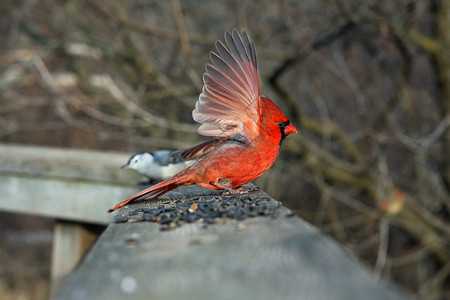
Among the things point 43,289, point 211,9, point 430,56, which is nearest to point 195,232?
point 430,56

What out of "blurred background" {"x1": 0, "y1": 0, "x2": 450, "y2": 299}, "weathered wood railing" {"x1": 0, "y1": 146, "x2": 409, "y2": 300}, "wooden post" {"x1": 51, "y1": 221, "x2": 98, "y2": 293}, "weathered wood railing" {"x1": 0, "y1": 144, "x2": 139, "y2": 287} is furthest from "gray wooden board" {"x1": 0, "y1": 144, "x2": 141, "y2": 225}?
"weathered wood railing" {"x1": 0, "y1": 146, "x2": 409, "y2": 300}

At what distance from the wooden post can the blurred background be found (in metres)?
1.36

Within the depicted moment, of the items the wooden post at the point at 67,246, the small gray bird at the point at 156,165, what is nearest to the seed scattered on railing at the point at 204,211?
the small gray bird at the point at 156,165

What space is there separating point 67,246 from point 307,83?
422 cm

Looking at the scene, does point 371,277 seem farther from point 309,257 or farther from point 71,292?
point 71,292

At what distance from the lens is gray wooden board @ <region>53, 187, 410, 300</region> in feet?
3.31

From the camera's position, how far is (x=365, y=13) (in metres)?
5.32

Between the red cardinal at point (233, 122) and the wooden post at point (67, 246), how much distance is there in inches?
72.1

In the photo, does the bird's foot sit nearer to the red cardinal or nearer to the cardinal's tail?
the red cardinal

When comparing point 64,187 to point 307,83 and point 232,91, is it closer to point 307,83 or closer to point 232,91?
point 232,91

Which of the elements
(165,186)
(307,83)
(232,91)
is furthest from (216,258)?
(307,83)

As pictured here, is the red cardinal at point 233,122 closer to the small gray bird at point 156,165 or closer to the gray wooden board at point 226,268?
the small gray bird at point 156,165

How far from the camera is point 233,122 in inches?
103

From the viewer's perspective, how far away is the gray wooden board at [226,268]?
39.8 inches
